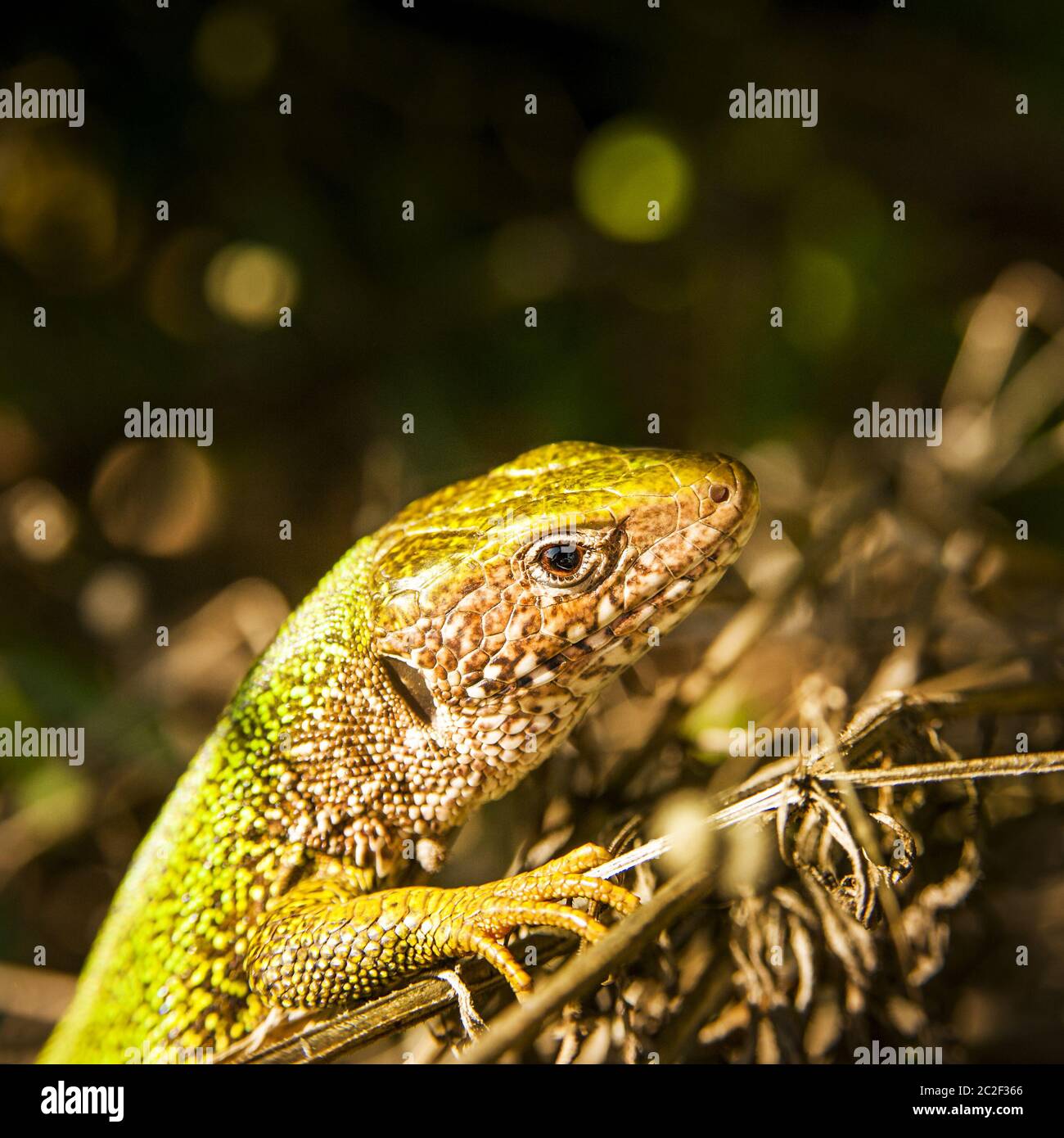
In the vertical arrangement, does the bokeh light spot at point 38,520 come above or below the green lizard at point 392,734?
above

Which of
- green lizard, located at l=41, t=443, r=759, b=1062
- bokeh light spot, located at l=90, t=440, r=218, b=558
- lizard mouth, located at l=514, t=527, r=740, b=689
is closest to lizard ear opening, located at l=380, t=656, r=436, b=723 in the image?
green lizard, located at l=41, t=443, r=759, b=1062

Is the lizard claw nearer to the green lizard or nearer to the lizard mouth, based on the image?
the green lizard

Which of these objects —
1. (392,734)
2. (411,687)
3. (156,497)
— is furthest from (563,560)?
(156,497)

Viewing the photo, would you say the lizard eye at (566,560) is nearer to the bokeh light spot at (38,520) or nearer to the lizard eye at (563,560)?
the lizard eye at (563,560)

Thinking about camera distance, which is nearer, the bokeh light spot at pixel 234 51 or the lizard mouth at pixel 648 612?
the lizard mouth at pixel 648 612

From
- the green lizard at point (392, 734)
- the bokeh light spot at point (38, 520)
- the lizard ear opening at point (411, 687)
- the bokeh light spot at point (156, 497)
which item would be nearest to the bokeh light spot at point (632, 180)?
the green lizard at point (392, 734)

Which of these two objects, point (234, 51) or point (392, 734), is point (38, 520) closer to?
point (234, 51)

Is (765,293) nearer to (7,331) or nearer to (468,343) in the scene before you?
(468,343)
